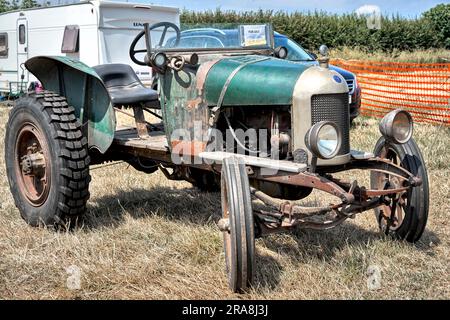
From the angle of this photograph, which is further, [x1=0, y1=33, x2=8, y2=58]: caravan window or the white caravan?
[x1=0, y1=33, x2=8, y2=58]: caravan window

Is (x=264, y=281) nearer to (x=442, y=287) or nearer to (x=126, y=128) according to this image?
(x=442, y=287)

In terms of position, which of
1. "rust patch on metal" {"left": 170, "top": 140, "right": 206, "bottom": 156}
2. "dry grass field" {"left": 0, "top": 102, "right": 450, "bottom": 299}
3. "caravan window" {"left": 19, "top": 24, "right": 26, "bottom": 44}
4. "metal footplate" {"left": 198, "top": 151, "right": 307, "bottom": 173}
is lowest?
"dry grass field" {"left": 0, "top": 102, "right": 450, "bottom": 299}

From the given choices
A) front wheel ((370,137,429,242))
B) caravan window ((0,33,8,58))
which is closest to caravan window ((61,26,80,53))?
caravan window ((0,33,8,58))

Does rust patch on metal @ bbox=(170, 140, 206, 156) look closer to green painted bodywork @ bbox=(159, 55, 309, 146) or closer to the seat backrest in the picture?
green painted bodywork @ bbox=(159, 55, 309, 146)

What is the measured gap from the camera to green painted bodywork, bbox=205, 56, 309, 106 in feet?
11.4

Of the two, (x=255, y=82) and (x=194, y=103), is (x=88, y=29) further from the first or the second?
(x=255, y=82)

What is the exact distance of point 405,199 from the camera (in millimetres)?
3990

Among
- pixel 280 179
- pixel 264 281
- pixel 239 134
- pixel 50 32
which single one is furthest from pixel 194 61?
pixel 50 32

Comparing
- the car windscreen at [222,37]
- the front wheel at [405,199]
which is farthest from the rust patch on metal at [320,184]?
the car windscreen at [222,37]

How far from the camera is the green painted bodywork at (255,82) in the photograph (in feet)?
A: 11.4

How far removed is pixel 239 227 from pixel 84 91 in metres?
2.04

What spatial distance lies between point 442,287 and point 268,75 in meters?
1.67

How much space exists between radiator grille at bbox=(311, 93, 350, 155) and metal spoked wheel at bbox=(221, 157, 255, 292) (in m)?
0.56

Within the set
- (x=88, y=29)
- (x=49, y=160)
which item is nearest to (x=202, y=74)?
(x=49, y=160)
